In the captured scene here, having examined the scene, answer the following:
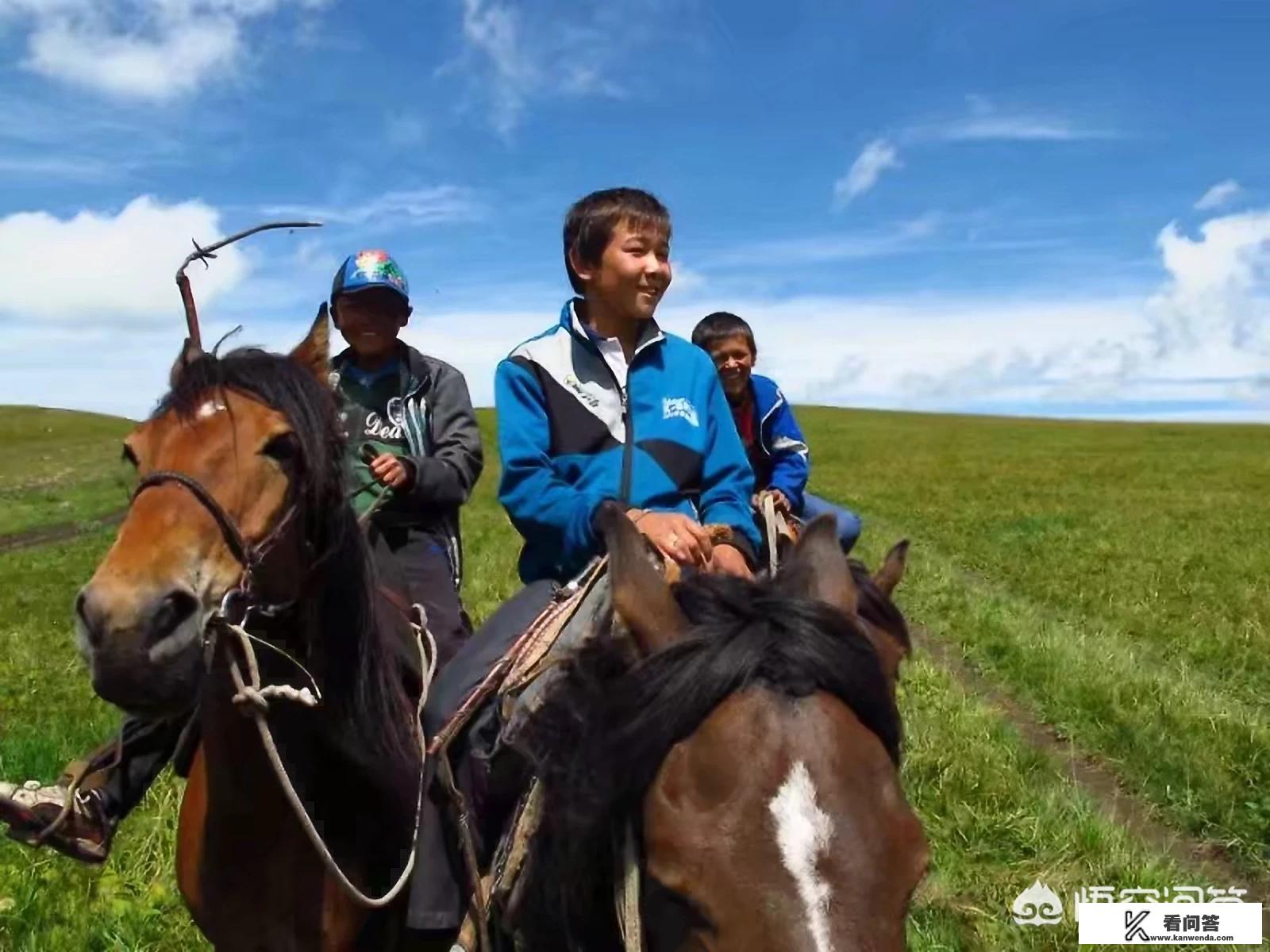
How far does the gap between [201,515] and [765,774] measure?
1.63 meters

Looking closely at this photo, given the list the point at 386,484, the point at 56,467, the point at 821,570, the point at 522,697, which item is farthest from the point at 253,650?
the point at 56,467

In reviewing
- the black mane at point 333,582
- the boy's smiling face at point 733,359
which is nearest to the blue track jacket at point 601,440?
the black mane at point 333,582

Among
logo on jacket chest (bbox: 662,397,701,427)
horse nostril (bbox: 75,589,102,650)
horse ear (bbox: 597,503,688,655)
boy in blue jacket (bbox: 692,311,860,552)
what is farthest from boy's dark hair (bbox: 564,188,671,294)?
boy in blue jacket (bbox: 692,311,860,552)

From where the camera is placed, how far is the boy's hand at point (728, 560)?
2.66 meters

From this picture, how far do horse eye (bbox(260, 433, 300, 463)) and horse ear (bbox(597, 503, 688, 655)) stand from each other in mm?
1275

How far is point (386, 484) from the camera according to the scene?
3.97 meters

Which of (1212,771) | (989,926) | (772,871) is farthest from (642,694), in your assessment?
(1212,771)

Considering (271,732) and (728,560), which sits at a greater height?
(728,560)

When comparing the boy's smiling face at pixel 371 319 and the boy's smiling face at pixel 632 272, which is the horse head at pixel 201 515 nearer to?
the boy's smiling face at pixel 632 272

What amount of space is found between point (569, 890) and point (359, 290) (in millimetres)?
3031

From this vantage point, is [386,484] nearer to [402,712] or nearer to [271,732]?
[402,712]

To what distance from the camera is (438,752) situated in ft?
9.88

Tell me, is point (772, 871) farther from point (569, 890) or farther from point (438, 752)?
point (438, 752)

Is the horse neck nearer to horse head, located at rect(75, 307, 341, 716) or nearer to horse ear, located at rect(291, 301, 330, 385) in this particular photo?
horse head, located at rect(75, 307, 341, 716)
